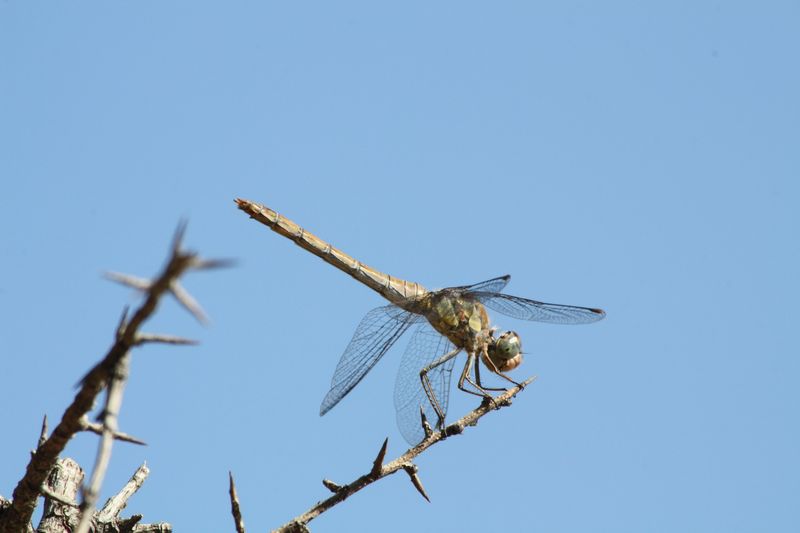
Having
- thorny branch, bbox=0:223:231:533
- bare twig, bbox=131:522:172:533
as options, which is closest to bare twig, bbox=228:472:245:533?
thorny branch, bbox=0:223:231:533

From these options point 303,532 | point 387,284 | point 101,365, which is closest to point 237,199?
point 387,284

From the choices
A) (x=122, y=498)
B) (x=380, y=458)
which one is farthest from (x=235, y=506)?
(x=122, y=498)

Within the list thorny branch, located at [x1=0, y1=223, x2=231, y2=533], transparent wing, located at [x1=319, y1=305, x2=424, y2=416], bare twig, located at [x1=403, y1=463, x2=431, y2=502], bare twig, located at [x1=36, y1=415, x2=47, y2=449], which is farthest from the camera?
transparent wing, located at [x1=319, y1=305, x2=424, y2=416]

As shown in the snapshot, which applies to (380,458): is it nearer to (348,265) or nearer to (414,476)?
(414,476)

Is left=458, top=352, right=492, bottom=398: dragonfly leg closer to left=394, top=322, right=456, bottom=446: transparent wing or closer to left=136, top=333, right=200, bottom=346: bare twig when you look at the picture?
left=394, top=322, right=456, bottom=446: transparent wing

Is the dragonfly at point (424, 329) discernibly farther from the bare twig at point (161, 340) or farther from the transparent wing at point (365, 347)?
the bare twig at point (161, 340)


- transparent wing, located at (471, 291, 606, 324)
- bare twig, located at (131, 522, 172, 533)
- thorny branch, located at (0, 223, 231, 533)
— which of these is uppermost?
transparent wing, located at (471, 291, 606, 324)
